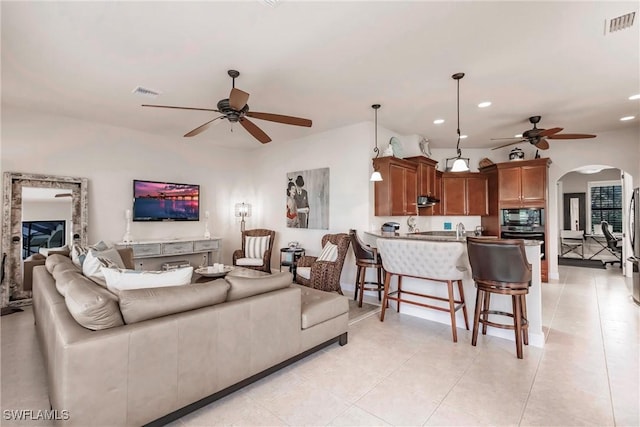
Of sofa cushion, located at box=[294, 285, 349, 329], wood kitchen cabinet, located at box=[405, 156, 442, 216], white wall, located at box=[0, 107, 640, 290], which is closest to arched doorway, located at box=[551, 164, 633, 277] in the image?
white wall, located at box=[0, 107, 640, 290]

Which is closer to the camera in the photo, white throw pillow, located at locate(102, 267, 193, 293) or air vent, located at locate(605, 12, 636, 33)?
white throw pillow, located at locate(102, 267, 193, 293)

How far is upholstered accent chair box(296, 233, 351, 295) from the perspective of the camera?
13.6ft

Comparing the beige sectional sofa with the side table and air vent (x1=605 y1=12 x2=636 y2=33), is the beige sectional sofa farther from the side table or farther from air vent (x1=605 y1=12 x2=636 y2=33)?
air vent (x1=605 y1=12 x2=636 y2=33)

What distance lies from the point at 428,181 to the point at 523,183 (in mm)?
1809

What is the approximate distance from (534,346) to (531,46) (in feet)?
9.50

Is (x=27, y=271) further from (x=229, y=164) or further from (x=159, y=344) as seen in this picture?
(x=159, y=344)

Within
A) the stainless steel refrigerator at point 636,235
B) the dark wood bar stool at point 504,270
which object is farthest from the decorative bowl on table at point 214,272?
the stainless steel refrigerator at point 636,235

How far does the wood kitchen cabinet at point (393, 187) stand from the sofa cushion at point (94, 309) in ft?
13.3

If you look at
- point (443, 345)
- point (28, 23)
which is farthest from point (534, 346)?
point (28, 23)

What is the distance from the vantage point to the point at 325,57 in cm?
289

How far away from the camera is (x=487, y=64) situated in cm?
306

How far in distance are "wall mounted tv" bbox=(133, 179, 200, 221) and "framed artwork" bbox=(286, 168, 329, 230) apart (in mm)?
1921

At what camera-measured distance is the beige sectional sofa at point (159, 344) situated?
1.52 m

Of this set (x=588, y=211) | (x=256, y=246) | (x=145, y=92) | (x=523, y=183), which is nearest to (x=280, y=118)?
(x=145, y=92)
